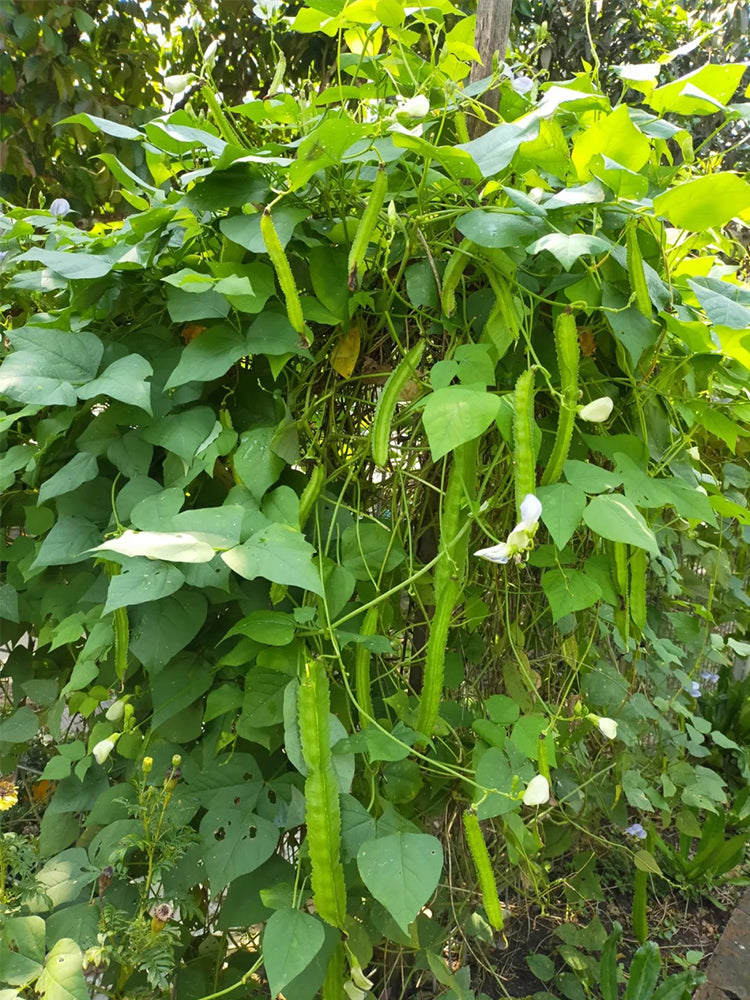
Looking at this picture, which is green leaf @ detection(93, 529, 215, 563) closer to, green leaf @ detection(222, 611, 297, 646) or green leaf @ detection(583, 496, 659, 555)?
green leaf @ detection(222, 611, 297, 646)

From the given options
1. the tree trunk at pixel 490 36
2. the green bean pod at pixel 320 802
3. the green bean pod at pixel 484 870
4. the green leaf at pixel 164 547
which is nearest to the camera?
the green leaf at pixel 164 547

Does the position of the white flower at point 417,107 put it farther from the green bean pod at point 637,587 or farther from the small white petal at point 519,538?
the green bean pod at point 637,587

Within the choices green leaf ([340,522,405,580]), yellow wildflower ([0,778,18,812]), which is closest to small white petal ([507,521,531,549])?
green leaf ([340,522,405,580])

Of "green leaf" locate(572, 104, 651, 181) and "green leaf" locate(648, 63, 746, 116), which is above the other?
"green leaf" locate(648, 63, 746, 116)

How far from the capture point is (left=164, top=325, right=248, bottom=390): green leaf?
2.82 feet

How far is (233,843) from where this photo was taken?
880 mm

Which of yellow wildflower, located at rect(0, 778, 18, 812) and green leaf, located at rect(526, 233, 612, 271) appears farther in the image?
yellow wildflower, located at rect(0, 778, 18, 812)

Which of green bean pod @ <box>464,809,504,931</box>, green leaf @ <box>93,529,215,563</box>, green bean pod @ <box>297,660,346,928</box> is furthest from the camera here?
green bean pod @ <box>464,809,504,931</box>

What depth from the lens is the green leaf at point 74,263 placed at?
35.1 inches

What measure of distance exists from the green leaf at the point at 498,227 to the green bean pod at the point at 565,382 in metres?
0.10

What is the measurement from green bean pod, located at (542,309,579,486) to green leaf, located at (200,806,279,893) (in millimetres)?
562

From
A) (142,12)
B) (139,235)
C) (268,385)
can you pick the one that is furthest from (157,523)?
(142,12)

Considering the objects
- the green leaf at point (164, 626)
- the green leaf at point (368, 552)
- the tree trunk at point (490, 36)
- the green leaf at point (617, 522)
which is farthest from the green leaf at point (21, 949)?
the tree trunk at point (490, 36)

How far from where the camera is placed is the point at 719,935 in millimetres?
2162
